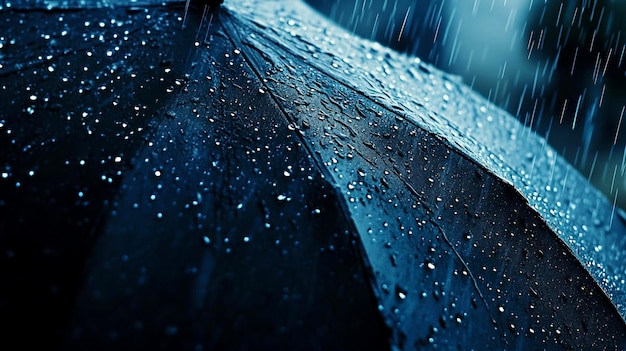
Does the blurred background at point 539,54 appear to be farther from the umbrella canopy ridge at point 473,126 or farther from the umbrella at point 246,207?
the umbrella at point 246,207

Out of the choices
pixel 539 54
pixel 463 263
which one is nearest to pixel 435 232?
pixel 463 263

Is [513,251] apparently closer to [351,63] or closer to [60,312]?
[351,63]

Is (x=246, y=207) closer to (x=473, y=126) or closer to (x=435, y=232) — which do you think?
(x=435, y=232)

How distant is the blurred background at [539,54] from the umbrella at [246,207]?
17.5 ft

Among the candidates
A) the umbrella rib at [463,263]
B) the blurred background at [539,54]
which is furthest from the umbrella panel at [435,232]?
the blurred background at [539,54]

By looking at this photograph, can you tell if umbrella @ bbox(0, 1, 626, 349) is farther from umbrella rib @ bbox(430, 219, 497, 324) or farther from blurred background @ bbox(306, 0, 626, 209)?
blurred background @ bbox(306, 0, 626, 209)

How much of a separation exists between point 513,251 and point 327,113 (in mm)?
788

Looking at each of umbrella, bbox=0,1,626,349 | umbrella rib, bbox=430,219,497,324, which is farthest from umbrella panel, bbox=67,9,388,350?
umbrella rib, bbox=430,219,497,324

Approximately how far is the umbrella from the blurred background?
534 centimetres

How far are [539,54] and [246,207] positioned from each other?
6.69 meters

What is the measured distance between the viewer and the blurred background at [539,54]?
6379mm

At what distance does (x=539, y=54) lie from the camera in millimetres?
6793

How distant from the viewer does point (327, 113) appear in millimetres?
1623

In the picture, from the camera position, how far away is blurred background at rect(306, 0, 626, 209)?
6379 mm
